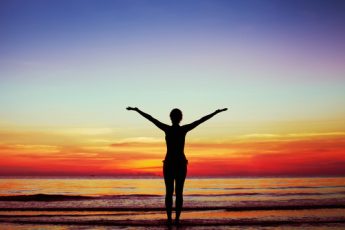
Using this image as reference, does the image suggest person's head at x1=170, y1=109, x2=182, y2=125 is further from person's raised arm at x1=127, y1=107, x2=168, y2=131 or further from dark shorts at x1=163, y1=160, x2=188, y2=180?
dark shorts at x1=163, y1=160, x2=188, y2=180

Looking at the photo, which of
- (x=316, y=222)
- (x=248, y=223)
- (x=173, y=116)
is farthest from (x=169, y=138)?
(x=316, y=222)

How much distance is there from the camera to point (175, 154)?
8445mm

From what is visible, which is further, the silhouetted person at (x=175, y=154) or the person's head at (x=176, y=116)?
the person's head at (x=176, y=116)

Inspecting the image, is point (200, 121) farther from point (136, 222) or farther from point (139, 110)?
point (136, 222)

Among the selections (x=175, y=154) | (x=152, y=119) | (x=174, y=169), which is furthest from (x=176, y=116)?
(x=174, y=169)

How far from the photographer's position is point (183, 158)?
8.44 m

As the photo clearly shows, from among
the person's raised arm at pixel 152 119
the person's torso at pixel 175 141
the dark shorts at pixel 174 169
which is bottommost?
the dark shorts at pixel 174 169

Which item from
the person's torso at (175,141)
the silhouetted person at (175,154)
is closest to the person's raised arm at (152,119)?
the silhouetted person at (175,154)

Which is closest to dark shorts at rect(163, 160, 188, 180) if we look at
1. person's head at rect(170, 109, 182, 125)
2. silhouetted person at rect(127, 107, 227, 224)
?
silhouetted person at rect(127, 107, 227, 224)

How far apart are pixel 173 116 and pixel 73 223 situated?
3.43 m

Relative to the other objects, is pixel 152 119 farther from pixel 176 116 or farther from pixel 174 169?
pixel 174 169

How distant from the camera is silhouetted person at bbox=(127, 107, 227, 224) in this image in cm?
835

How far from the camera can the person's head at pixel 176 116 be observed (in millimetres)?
8500

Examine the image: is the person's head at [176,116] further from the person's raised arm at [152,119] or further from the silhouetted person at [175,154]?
the person's raised arm at [152,119]
